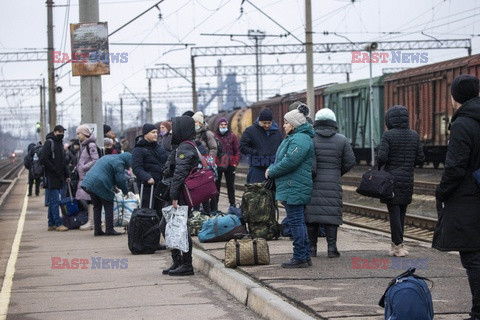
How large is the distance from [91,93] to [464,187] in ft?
38.7

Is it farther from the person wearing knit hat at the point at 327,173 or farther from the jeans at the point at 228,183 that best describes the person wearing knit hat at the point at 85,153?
the person wearing knit hat at the point at 327,173

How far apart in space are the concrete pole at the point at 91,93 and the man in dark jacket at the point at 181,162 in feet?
23.8

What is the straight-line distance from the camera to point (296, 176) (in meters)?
10.3

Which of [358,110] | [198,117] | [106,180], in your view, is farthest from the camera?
[358,110]

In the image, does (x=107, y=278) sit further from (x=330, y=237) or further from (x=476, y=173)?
(x=476, y=173)

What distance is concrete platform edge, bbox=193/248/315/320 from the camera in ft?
24.9

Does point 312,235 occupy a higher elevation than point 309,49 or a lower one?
lower

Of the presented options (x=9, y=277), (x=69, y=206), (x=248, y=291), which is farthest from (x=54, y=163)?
(x=248, y=291)

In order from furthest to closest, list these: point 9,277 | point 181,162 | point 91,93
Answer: point 91,93
point 9,277
point 181,162

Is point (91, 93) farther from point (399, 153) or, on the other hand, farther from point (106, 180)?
point (399, 153)

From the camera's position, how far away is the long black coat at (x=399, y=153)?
10766 mm

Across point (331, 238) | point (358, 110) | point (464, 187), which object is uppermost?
point (358, 110)

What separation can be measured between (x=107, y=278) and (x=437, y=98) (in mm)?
21558

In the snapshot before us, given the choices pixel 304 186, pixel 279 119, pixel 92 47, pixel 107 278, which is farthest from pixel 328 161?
pixel 279 119
